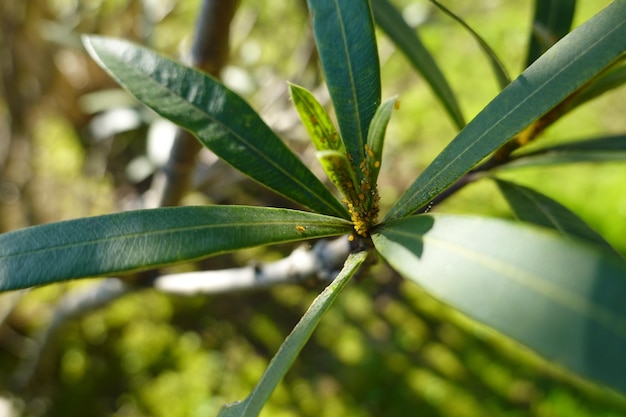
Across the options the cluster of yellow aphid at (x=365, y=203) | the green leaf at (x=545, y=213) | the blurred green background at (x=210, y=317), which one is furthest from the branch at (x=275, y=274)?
the blurred green background at (x=210, y=317)

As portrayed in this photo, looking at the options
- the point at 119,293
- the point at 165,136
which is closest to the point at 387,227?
the point at 119,293

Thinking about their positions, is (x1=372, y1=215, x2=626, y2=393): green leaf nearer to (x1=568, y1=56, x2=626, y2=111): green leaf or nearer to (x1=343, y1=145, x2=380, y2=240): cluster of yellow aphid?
(x1=343, y1=145, x2=380, y2=240): cluster of yellow aphid

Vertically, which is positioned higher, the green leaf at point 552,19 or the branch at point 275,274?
the green leaf at point 552,19

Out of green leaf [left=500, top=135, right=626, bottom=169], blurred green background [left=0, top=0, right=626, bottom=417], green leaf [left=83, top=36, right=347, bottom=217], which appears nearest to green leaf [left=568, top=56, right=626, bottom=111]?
green leaf [left=500, top=135, right=626, bottom=169]

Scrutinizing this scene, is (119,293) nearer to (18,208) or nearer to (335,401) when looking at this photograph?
(335,401)

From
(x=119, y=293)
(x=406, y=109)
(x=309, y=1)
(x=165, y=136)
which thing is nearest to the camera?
(x=309, y=1)

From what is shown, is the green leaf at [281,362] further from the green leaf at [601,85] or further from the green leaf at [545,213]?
the green leaf at [601,85]
